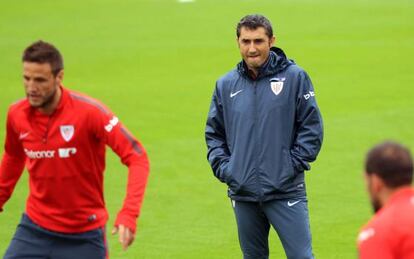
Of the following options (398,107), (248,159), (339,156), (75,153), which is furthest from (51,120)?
(398,107)

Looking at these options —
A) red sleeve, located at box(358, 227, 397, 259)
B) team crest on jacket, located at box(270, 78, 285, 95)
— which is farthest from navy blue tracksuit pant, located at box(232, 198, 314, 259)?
red sleeve, located at box(358, 227, 397, 259)

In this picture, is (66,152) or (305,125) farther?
(305,125)

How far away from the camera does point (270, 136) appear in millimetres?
8086

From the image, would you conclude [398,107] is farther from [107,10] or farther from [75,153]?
[107,10]

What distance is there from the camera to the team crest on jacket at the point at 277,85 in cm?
809

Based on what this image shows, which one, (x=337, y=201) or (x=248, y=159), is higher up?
(x=248, y=159)

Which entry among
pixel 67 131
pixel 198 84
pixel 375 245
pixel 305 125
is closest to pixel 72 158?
pixel 67 131

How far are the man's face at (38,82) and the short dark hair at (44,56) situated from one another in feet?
0.09

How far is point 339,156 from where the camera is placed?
15.2 meters

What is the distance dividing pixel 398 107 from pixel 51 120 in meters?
12.3

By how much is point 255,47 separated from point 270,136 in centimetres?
72

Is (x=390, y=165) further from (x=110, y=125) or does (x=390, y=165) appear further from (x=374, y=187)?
(x=110, y=125)

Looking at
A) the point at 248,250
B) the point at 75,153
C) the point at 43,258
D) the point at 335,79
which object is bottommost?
the point at 335,79

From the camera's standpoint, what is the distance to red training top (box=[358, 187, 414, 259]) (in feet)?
16.0
